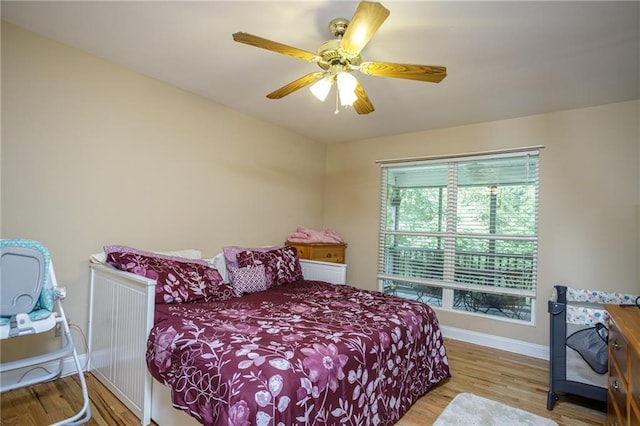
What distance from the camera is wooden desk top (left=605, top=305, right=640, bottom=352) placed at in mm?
1254

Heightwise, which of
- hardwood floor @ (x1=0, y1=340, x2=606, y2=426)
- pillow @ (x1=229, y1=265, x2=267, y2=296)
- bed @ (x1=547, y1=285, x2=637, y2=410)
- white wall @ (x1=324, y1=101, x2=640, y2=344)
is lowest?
hardwood floor @ (x1=0, y1=340, x2=606, y2=426)

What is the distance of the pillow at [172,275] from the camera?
A: 2145mm

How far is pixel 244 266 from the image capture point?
2.82 metres

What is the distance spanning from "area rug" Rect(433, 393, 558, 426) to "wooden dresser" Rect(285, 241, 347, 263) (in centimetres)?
205

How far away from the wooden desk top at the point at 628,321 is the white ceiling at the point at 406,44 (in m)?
1.55

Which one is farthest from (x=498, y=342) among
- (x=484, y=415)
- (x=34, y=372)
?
(x=34, y=372)

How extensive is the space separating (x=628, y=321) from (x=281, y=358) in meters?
1.57

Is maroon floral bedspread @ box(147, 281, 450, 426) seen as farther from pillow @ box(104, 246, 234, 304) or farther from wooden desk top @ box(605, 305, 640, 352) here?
wooden desk top @ box(605, 305, 640, 352)

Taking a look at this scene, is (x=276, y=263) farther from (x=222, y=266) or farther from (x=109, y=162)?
(x=109, y=162)

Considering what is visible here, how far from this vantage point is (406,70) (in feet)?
5.81

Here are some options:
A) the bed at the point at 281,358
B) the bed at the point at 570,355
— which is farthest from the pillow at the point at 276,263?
the bed at the point at 570,355

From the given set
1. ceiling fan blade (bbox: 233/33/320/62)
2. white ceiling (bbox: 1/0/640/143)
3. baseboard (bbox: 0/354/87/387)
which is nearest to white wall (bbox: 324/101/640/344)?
white ceiling (bbox: 1/0/640/143)

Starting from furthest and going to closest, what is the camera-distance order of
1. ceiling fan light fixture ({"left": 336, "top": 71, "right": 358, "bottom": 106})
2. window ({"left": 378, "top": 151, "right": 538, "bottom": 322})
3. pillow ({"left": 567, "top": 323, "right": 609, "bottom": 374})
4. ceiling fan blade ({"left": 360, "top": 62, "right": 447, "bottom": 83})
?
window ({"left": 378, "top": 151, "right": 538, "bottom": 322}) < pillow ({"left": 567, "top": 323, "right": 609, "bottom": 374}) < ceiling fan light fixture ({"left": 336, "top": 71, "right": 358, "bottom": 106}) < ceiling fan blade ({"left": 360, "top": 62, "right": 447, "bottom": 83})

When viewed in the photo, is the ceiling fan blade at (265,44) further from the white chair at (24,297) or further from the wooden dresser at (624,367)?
the wooden dresser at (624,367)
